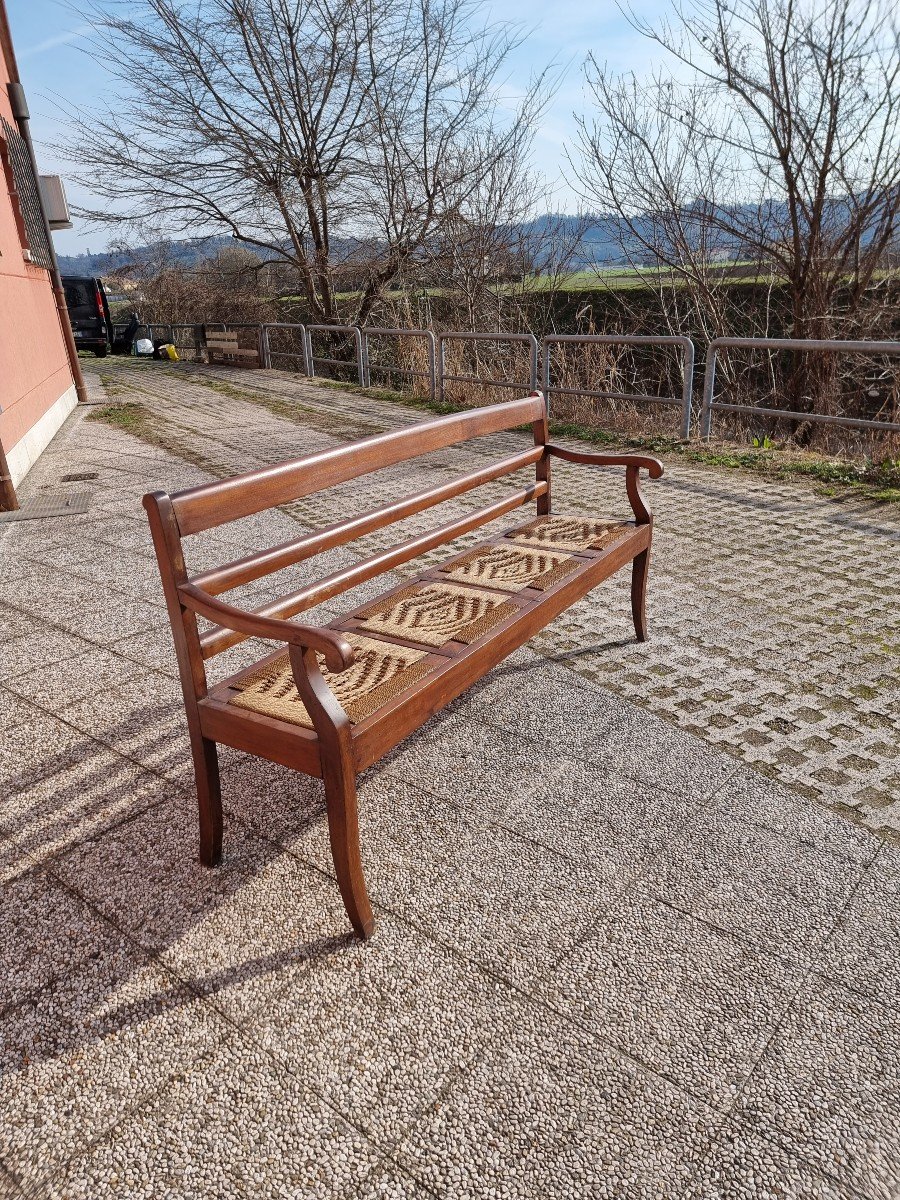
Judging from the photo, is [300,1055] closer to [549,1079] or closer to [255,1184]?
[255,1184]

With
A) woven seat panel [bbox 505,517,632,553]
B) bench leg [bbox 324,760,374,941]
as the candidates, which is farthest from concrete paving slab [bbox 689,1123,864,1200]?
woven seat panel [bbox 505,517,632,553]

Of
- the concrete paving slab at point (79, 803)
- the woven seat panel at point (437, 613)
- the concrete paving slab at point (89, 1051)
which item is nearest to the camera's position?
the concrete paving slab at point (89, 1051)

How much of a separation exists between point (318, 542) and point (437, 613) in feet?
1.77

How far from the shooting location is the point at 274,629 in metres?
1.94

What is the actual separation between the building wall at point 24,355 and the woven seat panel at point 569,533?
194 inches

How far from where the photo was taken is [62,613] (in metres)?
Answer: 4.36

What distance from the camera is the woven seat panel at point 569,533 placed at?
356 centimetres

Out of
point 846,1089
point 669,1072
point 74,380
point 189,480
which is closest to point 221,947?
point 669,1072

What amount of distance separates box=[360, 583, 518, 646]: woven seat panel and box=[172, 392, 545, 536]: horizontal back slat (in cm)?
50

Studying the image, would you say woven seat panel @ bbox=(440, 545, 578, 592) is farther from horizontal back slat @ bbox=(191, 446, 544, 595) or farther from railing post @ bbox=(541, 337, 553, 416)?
railing post @ bbox=(541, 337, 553, 416)

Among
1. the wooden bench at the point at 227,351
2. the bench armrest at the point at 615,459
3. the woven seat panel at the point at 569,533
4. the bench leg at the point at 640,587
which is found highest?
the bench armrest at the point at 615,459

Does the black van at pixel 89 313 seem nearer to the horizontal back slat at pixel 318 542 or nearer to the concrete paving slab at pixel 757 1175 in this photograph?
the horizontal back slat at pixel 318 542

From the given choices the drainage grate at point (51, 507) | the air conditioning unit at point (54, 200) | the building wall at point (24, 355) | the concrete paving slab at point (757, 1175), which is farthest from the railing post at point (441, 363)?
the concrete paving slab at point (757, 1175)

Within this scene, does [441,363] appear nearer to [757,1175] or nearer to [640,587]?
[640,587]
